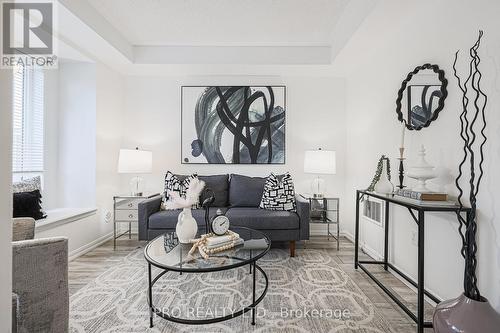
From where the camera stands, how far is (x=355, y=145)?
11.1 feet

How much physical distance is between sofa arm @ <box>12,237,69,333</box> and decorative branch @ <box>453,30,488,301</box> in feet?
7.21

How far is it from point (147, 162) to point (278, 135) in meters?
1.86

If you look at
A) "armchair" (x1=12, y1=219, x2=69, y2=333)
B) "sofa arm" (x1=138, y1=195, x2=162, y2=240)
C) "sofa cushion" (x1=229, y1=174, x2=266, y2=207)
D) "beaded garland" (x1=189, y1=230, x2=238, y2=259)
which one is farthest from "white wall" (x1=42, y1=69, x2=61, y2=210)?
"beaded garland" (x1=189, y1=230, x2=238, y2=259)

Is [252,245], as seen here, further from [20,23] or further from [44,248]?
[20,23]

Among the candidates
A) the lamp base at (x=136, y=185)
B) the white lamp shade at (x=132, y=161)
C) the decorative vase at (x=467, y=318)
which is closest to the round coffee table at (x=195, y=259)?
the decorative vase at (x=467, y=318)

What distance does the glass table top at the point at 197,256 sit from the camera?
147 centimetres

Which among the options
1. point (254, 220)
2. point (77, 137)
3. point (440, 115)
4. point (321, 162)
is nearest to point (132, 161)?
point (77, 137)

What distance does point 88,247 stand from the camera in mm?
3021

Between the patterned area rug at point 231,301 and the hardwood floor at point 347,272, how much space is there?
0.26 feet

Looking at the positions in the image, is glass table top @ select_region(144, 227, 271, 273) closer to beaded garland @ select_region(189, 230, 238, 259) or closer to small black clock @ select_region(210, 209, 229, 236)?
beaded garland @ select_region(189, 230, 238, 259)

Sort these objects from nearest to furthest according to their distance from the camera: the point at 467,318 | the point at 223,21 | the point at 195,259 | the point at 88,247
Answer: the point at 467,318 < the point at 195,259 < the point at 223,21 < the point at 88,247

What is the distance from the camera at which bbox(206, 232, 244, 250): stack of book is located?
5.62ft

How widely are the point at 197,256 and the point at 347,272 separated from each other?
161 cm

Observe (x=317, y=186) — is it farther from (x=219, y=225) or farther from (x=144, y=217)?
(x=144, y=217)
